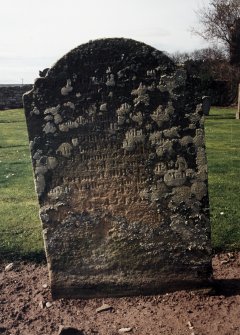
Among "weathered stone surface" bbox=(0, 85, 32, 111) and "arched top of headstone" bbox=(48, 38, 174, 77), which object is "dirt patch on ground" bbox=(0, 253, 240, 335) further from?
"weathered stone surface" bbox=(0, 85, 32, 111)

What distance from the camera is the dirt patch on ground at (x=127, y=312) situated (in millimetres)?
4359

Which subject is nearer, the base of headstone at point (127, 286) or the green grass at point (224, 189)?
the base of headstone at point (127, 286)

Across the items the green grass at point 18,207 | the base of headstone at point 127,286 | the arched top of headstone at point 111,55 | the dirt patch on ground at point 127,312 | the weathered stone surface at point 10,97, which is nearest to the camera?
the dirt patch on ground at point 127,312

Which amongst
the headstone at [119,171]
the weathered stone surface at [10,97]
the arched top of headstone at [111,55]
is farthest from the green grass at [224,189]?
the weathered stone surface at [10,97]

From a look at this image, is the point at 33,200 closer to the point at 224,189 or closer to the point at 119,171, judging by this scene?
the point at 224,189

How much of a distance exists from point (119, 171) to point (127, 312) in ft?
4.95

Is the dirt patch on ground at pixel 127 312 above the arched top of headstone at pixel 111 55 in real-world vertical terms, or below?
below

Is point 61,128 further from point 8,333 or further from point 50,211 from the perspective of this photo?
point 8,333

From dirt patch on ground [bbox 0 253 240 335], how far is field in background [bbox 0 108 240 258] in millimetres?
891

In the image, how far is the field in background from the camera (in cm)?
621

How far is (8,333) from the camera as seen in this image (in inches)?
172

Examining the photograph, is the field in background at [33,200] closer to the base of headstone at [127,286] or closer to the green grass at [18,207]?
the green grass at [18,207]

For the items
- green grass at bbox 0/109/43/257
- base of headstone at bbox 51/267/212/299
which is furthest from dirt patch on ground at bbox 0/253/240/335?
green grass at bbox 0/109/43/257

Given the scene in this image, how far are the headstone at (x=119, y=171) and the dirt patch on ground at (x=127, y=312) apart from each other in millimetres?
161
